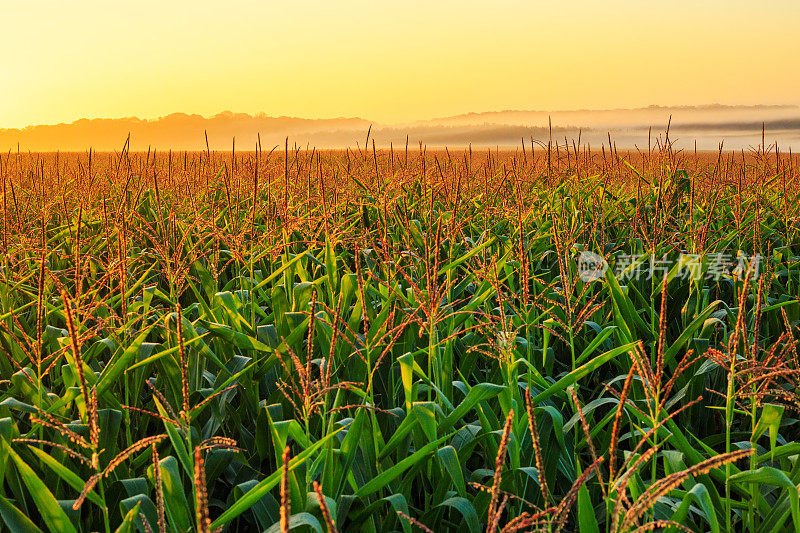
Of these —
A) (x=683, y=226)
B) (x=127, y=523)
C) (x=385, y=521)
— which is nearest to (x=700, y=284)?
(x=683, y=226)

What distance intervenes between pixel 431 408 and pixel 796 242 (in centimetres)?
463

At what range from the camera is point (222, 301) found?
2994mm

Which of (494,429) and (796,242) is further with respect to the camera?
(796,242)

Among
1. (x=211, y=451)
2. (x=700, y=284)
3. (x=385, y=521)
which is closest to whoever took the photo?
(x=385, y=521)

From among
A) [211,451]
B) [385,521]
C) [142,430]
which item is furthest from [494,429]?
[142,430]

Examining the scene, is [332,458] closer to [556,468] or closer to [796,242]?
[556,468]

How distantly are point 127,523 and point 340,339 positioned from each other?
4.63 ft

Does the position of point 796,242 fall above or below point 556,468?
above

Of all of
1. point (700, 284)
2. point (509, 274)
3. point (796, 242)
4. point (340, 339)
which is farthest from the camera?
point (796, 242)

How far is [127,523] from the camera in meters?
1.42

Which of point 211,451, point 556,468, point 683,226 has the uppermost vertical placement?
point 683,226

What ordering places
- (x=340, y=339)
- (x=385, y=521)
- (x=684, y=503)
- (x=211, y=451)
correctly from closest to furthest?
(x=684, y=503) → (x=385, y=521) → (x=211, y=451) → (x=340, y=339)

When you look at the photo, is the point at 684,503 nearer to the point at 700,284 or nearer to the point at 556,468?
the point at 556,468

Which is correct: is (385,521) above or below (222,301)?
below
